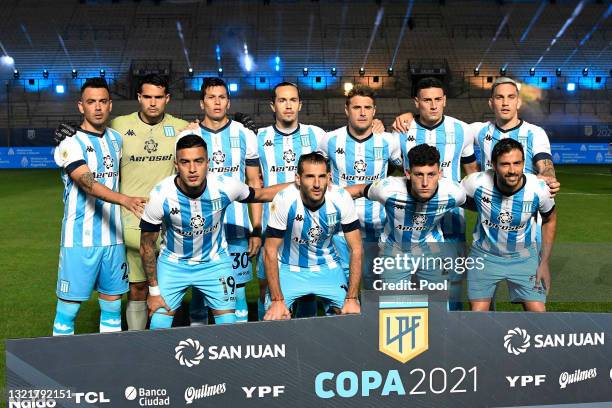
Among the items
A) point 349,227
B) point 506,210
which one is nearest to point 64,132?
point 349,227

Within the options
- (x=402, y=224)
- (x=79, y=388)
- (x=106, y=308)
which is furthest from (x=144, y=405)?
(x=402, y=224)

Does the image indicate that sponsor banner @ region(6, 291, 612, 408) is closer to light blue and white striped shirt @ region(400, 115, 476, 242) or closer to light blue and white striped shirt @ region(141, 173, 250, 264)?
light blue and white striped shirt @ region(141, 173, 250, 264)

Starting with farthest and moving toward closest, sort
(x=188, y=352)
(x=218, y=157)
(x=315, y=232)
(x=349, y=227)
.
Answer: (x=218, y=157)
(x=315, y=232)
(x=349, y=227)
(x=188, y=352)

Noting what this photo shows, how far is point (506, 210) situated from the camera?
492 cm

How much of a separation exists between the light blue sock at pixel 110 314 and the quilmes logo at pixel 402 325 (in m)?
2.34

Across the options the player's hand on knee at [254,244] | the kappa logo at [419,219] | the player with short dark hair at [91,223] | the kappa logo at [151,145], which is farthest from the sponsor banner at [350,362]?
the kappa logo at [151,145]

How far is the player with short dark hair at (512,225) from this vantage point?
458 cm

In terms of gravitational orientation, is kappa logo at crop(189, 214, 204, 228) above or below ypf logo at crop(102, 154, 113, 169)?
below

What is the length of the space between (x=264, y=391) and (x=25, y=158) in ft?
87.3

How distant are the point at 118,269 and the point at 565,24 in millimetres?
43015

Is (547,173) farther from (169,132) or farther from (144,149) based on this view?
(144,149)

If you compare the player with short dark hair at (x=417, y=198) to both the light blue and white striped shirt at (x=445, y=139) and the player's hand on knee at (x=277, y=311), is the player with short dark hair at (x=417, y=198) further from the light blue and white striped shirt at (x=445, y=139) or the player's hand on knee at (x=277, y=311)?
the player's hand on knee at (x=277, y=311)

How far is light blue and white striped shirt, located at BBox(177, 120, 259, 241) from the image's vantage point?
5.48 meters

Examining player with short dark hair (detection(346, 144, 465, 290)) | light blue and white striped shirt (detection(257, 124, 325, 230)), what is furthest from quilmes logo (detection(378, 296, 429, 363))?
light blue and white striped shirt (detection(257, 124, 325, 230))
